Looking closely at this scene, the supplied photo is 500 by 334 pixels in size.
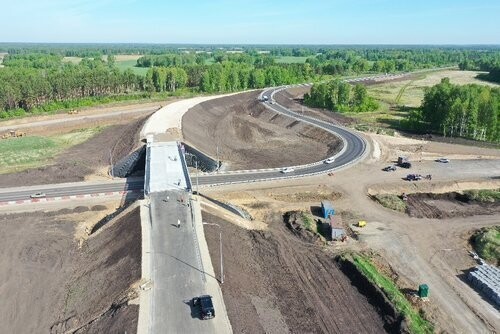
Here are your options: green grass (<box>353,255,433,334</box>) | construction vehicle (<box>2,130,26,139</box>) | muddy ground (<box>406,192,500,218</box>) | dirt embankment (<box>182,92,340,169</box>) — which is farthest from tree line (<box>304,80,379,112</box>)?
green grass (<box>353,255,433,334</box>)

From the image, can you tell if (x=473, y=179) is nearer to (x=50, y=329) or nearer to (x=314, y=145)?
(x=314, y=145)

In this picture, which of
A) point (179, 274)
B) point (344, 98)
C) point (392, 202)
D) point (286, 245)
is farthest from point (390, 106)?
point (179, 274)

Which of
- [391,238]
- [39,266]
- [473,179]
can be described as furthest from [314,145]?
[39,266]

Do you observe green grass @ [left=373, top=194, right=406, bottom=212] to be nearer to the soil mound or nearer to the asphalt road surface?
the soil mound

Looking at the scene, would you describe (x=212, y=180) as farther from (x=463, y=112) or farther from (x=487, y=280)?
(x=463, y=112)

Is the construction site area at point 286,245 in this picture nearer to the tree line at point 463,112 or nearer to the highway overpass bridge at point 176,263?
the highway overpass bridge at point 176,263
